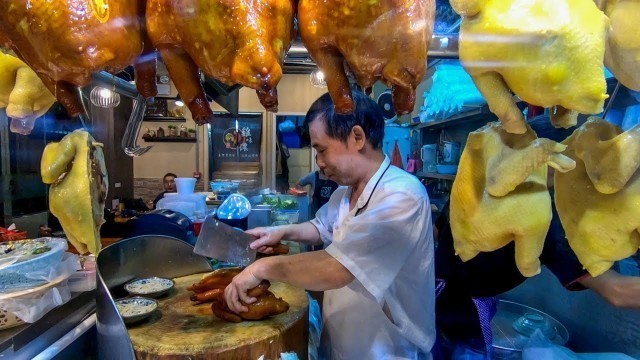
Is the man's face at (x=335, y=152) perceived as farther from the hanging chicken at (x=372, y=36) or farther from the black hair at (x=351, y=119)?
the hanging chicken at (x=372, y=36)

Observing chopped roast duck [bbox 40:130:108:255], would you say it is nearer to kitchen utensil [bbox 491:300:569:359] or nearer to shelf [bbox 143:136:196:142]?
kitchen utensil [bbox 491:300:569:359]

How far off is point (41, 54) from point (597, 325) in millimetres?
2323

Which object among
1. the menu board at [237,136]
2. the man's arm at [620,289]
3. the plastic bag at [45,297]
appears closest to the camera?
the plastic bag at [45,297]

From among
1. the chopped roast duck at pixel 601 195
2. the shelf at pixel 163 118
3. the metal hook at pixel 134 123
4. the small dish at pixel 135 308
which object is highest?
the shelf at pixel 163 118

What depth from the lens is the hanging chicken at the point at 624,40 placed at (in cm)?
55

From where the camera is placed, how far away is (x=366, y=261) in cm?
128

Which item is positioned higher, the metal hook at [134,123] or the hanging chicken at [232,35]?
the hanging chicken at [232,35]

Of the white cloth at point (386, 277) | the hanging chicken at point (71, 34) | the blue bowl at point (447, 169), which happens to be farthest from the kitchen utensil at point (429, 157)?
the hanging chicken at point (71, 34)

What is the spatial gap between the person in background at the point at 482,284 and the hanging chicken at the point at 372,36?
1075 millimetres

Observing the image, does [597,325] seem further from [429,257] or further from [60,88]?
[60,88]

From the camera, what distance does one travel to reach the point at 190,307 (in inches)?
Answer: 61.8

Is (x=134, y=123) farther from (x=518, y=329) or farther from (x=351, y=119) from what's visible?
(x=518, y=329)

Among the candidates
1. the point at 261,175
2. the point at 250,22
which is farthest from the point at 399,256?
the point at 261,175

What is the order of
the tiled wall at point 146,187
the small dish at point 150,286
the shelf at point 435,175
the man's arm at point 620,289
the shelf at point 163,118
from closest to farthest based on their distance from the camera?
the man's arm at point 620,289 → the small dish at point 150,286 → the shelf at point 435,175 → the shelf at point 163,118 → the tiled wall at point 146,187
